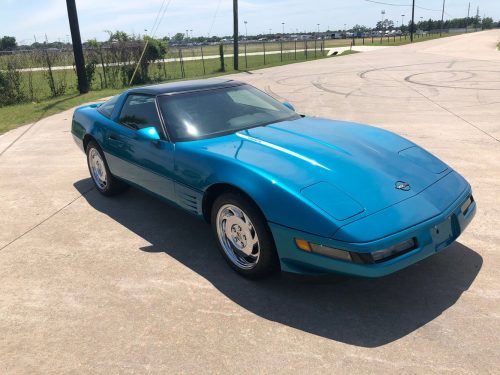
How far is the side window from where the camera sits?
165 inches

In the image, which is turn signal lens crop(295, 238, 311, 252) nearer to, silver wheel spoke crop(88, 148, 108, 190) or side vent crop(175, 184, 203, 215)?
side vent crop(175, 184, 203, 215)

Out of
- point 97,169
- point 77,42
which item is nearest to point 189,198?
point 97,169

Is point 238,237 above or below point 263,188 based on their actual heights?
below

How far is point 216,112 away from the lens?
13.7ft

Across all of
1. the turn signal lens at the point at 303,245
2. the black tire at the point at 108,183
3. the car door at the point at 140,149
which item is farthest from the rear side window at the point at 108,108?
the turn signal lens at the point at 303,245

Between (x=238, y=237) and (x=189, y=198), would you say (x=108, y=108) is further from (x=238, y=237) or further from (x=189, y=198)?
(x=238, y=237)

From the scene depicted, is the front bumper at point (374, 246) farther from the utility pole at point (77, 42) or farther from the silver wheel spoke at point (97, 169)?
the utility pole at point (77, 42)

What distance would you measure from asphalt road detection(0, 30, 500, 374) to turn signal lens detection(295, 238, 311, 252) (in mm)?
458

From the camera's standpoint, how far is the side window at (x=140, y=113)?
419 centimetres

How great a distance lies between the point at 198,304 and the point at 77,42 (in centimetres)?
1618

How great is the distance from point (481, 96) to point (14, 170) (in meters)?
10.9

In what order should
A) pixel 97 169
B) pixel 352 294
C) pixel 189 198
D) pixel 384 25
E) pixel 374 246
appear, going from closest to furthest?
1. pixel 374 246
2. pixel 352 294
3. pixel 189 198
4. pixel 97 169
5. pixel 384 25

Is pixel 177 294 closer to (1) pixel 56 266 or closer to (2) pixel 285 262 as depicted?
(2) pixel 285 262

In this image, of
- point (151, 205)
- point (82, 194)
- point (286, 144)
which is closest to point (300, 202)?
point (286, 144)
